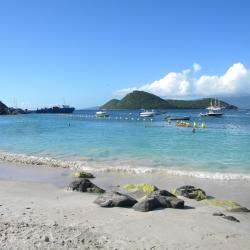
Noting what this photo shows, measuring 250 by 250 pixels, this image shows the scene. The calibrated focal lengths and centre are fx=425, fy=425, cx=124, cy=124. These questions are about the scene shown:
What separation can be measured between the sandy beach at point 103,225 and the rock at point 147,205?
286mm

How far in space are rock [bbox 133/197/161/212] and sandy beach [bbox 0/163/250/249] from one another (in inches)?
11.3

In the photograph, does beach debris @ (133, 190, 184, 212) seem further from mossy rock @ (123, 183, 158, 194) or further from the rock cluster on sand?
mossy rock @ (123, 183, 158, 194)

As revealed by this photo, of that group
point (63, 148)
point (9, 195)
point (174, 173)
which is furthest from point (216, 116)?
point (9, 195)

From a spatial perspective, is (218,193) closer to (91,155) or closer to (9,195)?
(9,195)

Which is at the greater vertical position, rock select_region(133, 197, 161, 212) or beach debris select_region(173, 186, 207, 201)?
rock select_region(133, 197, 161, 212)

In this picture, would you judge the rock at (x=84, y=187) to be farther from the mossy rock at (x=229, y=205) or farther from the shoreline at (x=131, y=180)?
the mossy rock at (x=229, y=205)

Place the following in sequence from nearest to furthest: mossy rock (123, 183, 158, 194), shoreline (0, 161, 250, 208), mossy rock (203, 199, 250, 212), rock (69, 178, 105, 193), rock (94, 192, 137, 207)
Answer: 1. rock (94, 192, 137, 207)
2. mossy rock (203, 199, 250, 212)
3. mossy rock (123, 183, 158, 194)
4. rock (69, 178, 105, 193)
5. shoreline (0, 161, 250, 208)

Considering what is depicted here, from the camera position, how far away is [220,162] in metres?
27.9

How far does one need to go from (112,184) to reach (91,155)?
11753mm

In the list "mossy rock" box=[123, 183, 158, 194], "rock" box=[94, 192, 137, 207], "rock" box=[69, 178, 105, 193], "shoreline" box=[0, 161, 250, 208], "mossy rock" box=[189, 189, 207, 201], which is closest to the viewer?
"rock" box=[94, 192, 137, 207]

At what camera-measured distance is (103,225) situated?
11.6 metres

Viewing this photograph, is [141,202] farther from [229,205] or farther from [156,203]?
[229,205]

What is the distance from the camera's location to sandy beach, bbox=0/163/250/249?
32.9ft

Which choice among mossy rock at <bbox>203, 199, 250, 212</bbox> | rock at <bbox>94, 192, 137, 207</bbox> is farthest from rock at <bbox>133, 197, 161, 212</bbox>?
mossy rock at <bbox>203, 199, 250, 212</bbox>
